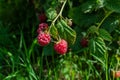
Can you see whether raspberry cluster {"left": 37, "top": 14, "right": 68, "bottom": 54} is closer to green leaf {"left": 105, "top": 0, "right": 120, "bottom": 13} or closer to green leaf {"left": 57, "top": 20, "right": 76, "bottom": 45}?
green leaf {"left": 57, "top": 20, "right": 76, "bottom": 45}

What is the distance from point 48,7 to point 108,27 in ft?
1.33

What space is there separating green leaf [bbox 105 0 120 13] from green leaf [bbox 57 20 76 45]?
26 centimetres

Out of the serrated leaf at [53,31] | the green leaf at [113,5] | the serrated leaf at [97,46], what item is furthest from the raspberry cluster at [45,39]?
the green leaf at [113,5]

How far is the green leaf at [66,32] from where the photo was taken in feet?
7.78

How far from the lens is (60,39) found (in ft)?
7.74

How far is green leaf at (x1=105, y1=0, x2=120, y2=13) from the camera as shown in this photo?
239cm

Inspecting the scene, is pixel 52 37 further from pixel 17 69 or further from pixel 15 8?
pixel 15 8

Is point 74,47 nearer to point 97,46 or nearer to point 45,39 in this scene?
point 97,46

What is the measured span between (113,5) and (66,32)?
33 cm

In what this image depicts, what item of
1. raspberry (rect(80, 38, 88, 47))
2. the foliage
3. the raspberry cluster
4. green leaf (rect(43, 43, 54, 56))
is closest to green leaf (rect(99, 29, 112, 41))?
the foliage

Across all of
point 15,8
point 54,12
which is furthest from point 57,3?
point 15,8

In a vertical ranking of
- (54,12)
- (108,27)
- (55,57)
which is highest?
(54,12)

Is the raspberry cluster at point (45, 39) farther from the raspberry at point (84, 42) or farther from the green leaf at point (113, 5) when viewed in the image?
the green leaf at point (113, 5)

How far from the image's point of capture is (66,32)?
2.41 m
